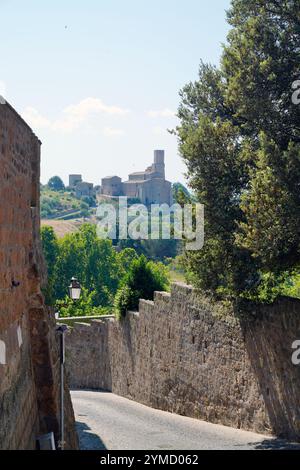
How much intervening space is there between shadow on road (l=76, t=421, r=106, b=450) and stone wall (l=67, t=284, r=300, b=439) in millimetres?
2966

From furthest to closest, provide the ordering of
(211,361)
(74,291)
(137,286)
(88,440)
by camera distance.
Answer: (137,286) → (211,361) → (88,440) → (74,291)

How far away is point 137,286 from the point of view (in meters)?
28.9

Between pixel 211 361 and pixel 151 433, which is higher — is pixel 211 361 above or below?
above

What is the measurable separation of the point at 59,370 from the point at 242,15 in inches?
326

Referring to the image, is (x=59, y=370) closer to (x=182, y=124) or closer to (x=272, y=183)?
(x=272, y=183)

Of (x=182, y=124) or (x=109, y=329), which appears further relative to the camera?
(x=109, y=329)

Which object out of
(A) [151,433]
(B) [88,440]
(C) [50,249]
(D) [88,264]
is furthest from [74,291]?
(C) [50,249]

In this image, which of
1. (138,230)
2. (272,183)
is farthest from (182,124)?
(138,230)

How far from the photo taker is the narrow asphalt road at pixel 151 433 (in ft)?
54.1

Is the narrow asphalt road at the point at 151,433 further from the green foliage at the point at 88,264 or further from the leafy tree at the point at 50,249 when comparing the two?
the leafy tree at the point at 50,249

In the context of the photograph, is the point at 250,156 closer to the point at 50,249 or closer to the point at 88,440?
the point at 88,440

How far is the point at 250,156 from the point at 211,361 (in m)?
6.02

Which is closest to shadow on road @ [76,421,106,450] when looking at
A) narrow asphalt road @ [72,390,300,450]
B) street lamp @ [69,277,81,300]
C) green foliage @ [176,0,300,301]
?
narrow asphalt road @ [72,390,300,450]

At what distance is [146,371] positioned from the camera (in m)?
26.2
